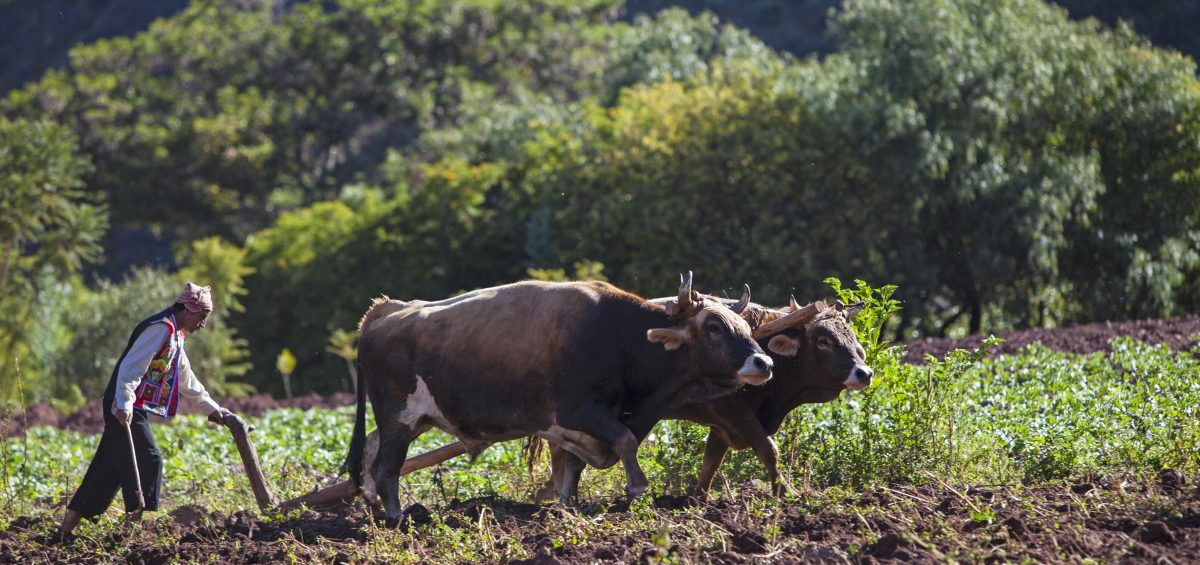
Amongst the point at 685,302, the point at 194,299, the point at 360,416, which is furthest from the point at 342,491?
the point at 685,302

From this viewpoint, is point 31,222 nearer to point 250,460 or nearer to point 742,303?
point 250,460

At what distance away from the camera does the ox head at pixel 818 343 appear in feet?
33.2

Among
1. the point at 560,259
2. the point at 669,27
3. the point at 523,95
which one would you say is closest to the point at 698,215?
the point at 560,259

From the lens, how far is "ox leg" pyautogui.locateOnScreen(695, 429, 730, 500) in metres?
10.4

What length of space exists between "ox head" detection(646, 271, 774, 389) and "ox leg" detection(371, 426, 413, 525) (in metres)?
1.95

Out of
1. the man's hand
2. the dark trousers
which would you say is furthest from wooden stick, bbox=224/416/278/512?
the dark trousers

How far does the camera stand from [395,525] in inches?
385

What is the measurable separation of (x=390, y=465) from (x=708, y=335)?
2404 mm

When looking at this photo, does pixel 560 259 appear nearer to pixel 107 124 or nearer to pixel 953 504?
pixel 953 504

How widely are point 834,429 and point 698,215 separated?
15019mm

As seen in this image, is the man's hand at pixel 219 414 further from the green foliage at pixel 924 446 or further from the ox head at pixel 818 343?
the ox head at pixel 818 343

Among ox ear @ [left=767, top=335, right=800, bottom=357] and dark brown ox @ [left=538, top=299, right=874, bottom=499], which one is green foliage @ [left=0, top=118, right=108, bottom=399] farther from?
ox ear @ [left=767, top=335, right=800, bottom=357]

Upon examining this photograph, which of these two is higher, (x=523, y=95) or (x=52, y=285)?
(x=523, y=95)

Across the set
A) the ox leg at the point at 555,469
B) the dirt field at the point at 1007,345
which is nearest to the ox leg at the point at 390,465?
the ox leg at the point at 555,469
